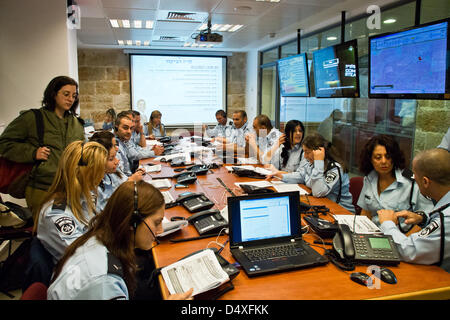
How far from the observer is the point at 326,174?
2.73 m

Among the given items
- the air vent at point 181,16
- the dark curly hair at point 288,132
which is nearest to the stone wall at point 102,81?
the air vent at point 181,16

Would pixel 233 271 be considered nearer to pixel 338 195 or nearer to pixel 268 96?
pixel 338 195

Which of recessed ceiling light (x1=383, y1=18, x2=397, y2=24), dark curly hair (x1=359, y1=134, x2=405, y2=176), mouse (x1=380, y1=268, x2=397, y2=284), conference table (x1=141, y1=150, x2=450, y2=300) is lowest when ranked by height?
conference table (x1=141, y1=150, x2=450, y2=300)

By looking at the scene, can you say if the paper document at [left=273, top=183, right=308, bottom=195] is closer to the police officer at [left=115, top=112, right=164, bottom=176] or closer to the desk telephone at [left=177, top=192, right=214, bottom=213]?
the desk telephone at [left=177, top=192, right=214, bottom=213]

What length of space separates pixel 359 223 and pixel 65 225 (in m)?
1.65

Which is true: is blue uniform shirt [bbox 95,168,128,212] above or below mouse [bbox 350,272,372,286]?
above

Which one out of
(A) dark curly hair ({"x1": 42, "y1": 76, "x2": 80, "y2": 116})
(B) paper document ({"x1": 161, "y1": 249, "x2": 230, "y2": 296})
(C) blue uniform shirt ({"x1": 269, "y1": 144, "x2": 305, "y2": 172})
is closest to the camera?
(B) paper document ({"x1": 161, "y1": 249, "x2": 230, "y2": 296})

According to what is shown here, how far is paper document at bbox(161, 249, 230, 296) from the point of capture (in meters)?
1.37

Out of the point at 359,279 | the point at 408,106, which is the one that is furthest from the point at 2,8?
the point at 408,106

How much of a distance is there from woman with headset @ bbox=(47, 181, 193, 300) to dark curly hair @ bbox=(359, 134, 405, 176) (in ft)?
5.72

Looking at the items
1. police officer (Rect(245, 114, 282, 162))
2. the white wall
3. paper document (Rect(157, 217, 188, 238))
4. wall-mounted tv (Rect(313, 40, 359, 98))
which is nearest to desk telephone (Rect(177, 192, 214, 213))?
paper document (Rect(157, 217, 188, 238))

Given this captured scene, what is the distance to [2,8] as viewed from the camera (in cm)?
352

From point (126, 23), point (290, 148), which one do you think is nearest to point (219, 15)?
point (126, 23)

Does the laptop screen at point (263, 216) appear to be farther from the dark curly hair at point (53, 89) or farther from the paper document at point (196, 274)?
the dark curly hair at point (53, 89)
